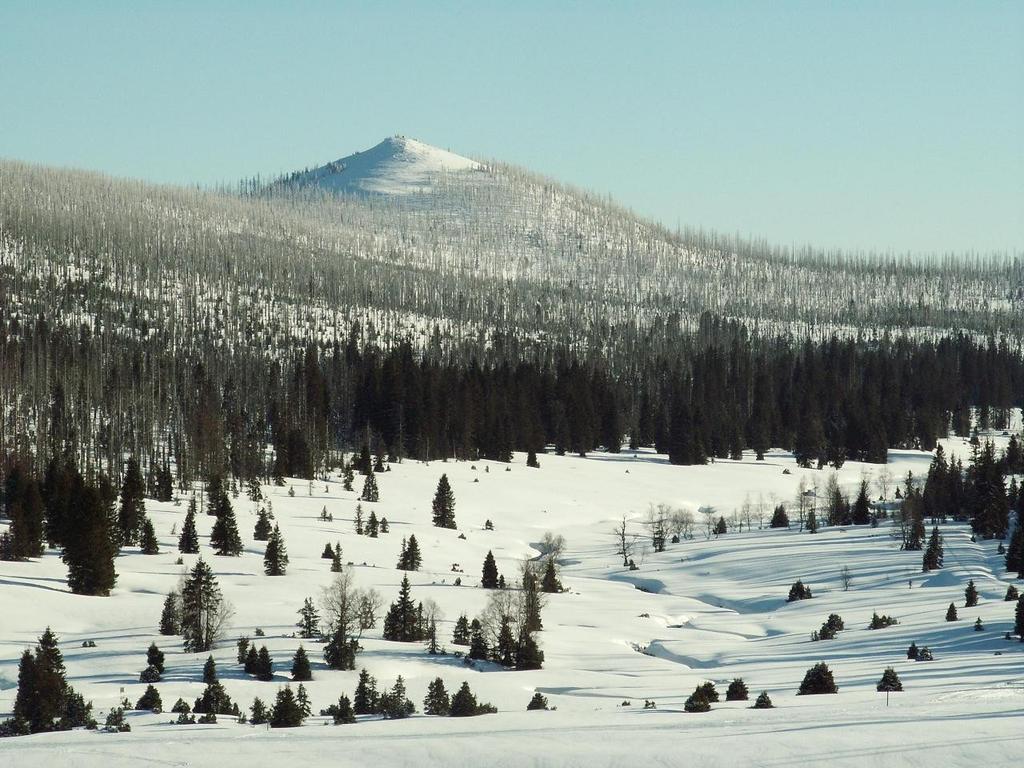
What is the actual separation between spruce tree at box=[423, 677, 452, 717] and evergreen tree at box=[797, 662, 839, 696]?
11.1 metres

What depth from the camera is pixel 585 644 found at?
51906 millimetres

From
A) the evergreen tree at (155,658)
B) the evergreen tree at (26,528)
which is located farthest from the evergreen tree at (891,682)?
the evergreen tree at (26,528)

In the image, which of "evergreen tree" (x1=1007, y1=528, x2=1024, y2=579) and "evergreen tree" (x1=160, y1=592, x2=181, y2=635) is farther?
"evergreen tree" (x1=1007, y1=528, x2=1024, y2=579)

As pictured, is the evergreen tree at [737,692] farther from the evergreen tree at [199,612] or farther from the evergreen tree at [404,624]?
the evergreen tree at [199,612]

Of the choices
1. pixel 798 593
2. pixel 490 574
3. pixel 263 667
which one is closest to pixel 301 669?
pixel 263 667

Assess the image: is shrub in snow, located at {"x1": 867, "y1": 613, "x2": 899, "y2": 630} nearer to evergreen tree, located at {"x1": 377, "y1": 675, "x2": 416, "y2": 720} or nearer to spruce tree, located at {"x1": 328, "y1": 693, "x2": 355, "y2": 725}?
evergreen tree, located at {"x1": 377, "y1": 675, "x2": 416, "y2": 720}

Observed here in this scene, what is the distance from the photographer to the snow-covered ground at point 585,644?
90.5ft

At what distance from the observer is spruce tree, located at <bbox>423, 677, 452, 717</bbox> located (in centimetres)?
3616

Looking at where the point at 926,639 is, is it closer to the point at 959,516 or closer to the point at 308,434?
the point at 959,516

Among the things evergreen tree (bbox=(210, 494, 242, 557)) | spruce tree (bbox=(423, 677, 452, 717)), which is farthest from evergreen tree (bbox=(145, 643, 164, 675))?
evergreen tree (bbox=(210, 494, 242, 557))

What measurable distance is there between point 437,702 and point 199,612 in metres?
12.5

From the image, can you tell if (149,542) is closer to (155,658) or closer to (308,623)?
(308,623)

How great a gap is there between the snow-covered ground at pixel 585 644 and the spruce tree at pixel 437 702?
200cm

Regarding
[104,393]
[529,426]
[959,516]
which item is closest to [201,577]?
[959,516]
